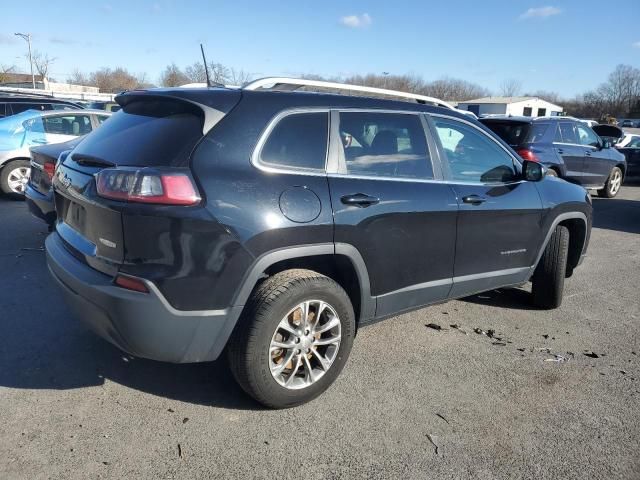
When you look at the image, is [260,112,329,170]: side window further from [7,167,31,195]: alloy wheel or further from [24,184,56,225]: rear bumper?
[7,167,31,195]: alloy wheel

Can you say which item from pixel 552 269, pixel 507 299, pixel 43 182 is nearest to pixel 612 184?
pixel 507 299

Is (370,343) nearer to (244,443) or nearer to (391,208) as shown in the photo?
(391,208)

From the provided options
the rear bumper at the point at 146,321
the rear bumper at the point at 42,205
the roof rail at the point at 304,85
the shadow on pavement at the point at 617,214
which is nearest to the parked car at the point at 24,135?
the rear bumper at the point at 42,205

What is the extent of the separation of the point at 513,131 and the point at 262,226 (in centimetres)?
840

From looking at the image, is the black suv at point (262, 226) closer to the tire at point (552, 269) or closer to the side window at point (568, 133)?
the tire at point (552, 269)

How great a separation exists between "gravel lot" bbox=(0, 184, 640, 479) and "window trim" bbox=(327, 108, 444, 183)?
131 cm

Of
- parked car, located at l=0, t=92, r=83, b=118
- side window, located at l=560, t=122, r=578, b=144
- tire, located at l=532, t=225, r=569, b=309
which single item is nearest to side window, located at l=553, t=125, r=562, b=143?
side window, located at l=560, t=122, r=578, b=144

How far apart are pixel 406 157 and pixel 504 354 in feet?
5.50

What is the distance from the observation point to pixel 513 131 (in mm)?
9992

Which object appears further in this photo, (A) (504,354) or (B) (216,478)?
(A) (504,354)

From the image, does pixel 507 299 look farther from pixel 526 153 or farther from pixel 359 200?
pixel 526 153

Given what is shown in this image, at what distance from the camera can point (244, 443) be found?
283cm

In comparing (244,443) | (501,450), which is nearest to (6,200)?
(244,443)

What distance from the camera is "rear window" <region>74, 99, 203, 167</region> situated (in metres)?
2.81
